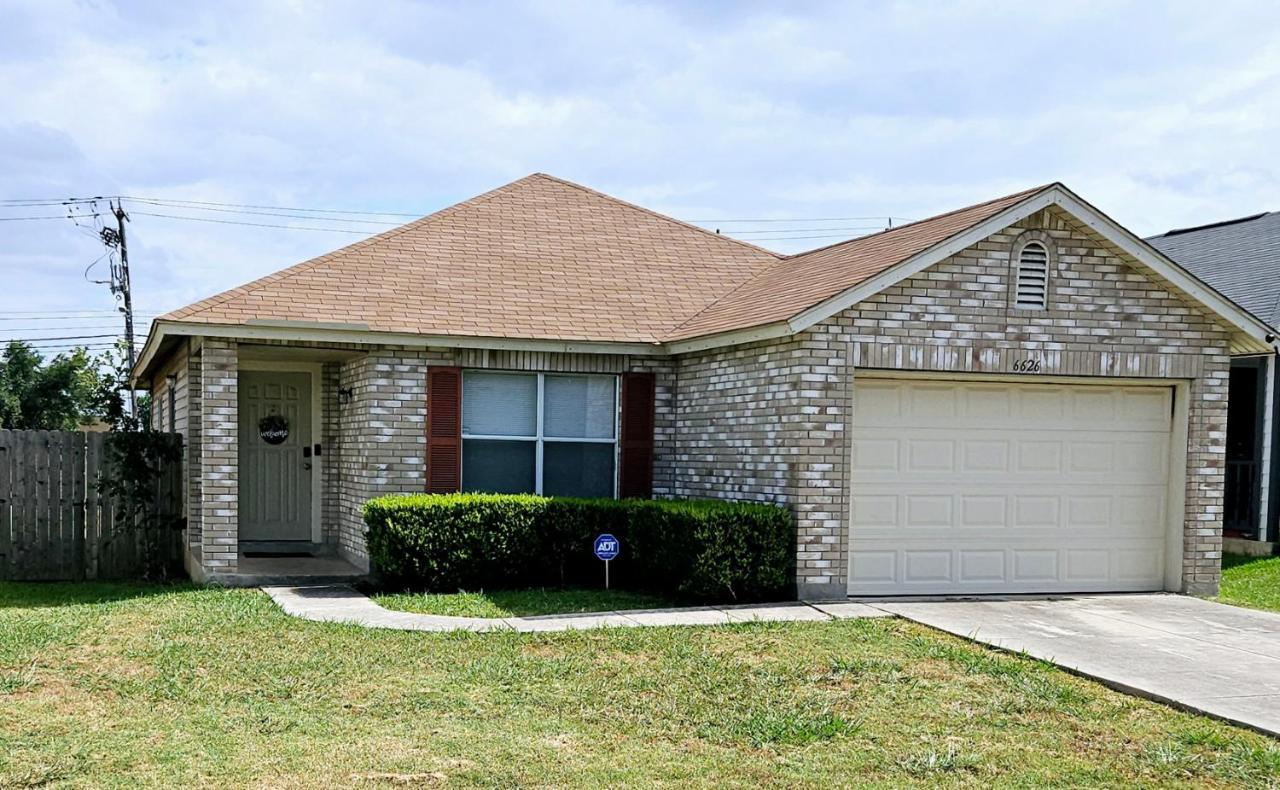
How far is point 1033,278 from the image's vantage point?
38.5 feet

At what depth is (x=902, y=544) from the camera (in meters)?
11.8

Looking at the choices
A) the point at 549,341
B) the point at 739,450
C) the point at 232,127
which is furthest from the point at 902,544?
the point at 232,127

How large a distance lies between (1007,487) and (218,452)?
7.95 metres

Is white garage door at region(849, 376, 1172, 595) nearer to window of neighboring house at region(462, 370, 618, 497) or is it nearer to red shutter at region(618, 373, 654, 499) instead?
red shutter at region(618, 373, 654, 499)

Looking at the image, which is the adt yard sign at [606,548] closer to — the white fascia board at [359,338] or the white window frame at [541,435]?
the white window frame at [541,435]

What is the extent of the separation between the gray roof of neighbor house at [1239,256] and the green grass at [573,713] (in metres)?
11.6

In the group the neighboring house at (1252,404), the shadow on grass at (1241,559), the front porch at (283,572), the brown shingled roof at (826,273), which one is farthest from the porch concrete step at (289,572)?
the neighboring house at (1252,404)

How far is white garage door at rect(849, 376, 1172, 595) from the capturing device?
1173 cm

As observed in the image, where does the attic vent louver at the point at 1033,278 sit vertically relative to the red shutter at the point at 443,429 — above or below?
above

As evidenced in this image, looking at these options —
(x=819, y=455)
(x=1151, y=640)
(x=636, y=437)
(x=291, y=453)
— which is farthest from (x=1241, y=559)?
(x=291, y=453)

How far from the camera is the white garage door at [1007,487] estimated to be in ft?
38.5

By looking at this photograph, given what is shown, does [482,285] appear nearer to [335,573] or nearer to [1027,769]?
[335,573]

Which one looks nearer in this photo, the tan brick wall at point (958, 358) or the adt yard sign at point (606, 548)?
the tan brick wall at point (958, 358)

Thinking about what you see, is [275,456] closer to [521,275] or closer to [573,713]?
[521,275]
